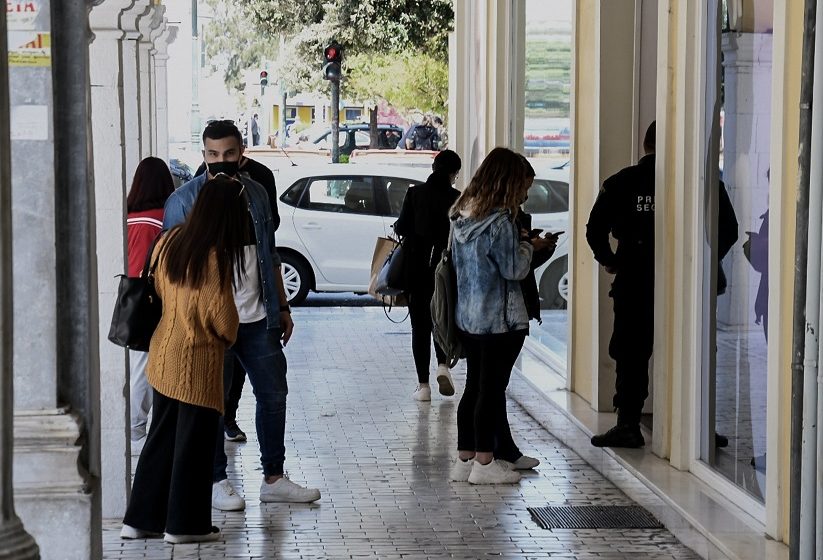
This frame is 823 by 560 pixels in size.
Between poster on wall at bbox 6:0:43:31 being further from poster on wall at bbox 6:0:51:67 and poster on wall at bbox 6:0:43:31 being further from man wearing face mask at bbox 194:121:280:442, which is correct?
man wearing face mask at bbox 194:121:280:442

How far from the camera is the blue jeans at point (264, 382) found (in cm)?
730

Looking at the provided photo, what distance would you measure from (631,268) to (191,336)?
2988 millimetres

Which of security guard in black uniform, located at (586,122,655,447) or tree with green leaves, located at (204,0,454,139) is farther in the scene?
tree with green leaves, located at (204,0,454,139)

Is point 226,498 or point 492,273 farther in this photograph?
point 492,273

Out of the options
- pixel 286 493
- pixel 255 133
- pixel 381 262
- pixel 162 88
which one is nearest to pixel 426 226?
pixel 381 262

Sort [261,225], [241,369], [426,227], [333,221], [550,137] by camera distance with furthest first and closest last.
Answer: [333,221] → [550,137] → [426,227] → [241,369] → [261,225]

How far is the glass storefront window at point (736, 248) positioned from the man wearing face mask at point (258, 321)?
2.13m

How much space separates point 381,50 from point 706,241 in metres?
28.2

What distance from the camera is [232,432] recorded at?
9.44 meters

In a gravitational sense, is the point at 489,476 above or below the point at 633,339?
below

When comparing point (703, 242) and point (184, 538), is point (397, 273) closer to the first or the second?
point (703, 242)

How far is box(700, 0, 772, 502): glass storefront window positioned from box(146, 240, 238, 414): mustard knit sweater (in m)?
2.43

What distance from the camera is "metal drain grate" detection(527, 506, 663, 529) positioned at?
290 inches

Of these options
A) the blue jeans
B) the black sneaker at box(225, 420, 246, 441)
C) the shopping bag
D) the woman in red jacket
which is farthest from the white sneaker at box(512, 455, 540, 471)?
the shopping bag
